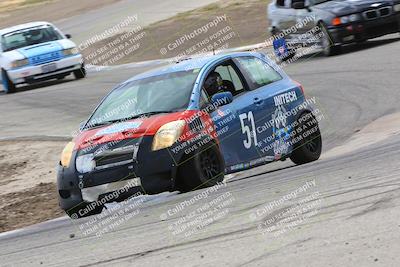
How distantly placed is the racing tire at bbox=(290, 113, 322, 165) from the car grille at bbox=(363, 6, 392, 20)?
28.9 feet

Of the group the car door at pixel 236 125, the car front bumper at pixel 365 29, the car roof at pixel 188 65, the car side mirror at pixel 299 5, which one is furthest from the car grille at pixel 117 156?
the car side mirror at pixel 299 5

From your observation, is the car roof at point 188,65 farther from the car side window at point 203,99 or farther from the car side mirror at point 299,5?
the car side mirror at point 299,5

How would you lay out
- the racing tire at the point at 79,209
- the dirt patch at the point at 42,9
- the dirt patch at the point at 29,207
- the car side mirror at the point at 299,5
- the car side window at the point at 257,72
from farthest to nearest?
the dirt patch at the point at 42,9 → the car side mirror at the point at 299,5 → the car side window at the point at 257,72 → the dirt patch at the point at 29,207 → the racing tire at the point at 79,209

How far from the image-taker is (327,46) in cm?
2073

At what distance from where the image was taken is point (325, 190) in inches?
327

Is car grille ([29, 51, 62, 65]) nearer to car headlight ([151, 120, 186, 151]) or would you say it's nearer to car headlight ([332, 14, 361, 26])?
car headlight ([332, 14, 361, 26])

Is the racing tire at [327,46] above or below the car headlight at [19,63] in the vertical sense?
above

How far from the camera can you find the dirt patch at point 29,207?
34.4ft

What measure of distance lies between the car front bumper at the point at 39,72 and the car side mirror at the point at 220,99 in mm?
13925

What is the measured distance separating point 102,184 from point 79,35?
27416mm

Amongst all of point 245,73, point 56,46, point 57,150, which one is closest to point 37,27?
point 56,46

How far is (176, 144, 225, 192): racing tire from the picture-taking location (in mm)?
9602

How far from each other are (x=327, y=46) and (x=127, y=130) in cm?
1158

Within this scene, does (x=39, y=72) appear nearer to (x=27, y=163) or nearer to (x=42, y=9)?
(x=27, y=163)
